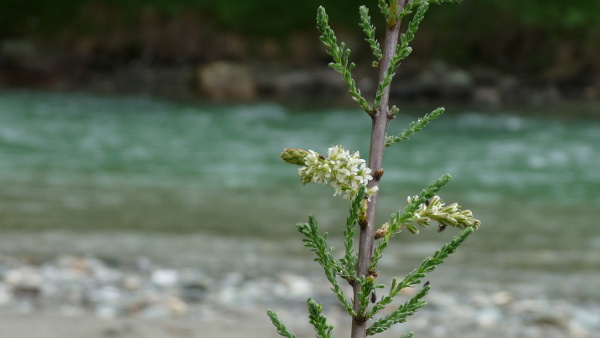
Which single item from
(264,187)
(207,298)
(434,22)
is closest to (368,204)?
(207,298)

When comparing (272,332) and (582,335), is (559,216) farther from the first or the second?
(272,332)

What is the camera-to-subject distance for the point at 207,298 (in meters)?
8.56

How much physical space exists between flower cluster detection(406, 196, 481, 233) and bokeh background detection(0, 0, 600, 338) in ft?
20.9

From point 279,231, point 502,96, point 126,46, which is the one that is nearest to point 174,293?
point 279,231

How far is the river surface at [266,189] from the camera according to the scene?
1037cm

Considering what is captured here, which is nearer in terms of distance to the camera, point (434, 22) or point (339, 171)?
point (339, 171)

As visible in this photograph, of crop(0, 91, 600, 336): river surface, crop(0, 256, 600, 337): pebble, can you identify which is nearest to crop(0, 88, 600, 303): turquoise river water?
crop(0, 91, 600, 336): river surface

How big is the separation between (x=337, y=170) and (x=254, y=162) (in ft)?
53.3

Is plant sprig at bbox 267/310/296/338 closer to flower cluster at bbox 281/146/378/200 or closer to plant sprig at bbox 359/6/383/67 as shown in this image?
flower cluster at bbox 281/146/378/200

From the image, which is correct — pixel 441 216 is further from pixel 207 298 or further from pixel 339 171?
pixel 207 298

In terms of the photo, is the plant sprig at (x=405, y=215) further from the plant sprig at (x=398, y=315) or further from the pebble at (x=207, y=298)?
the pebble at (x=207, y=298)

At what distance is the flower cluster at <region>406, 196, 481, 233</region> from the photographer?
1172mm

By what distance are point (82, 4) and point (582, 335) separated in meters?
33.1

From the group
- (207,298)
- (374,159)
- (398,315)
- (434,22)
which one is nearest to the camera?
(374,159)
